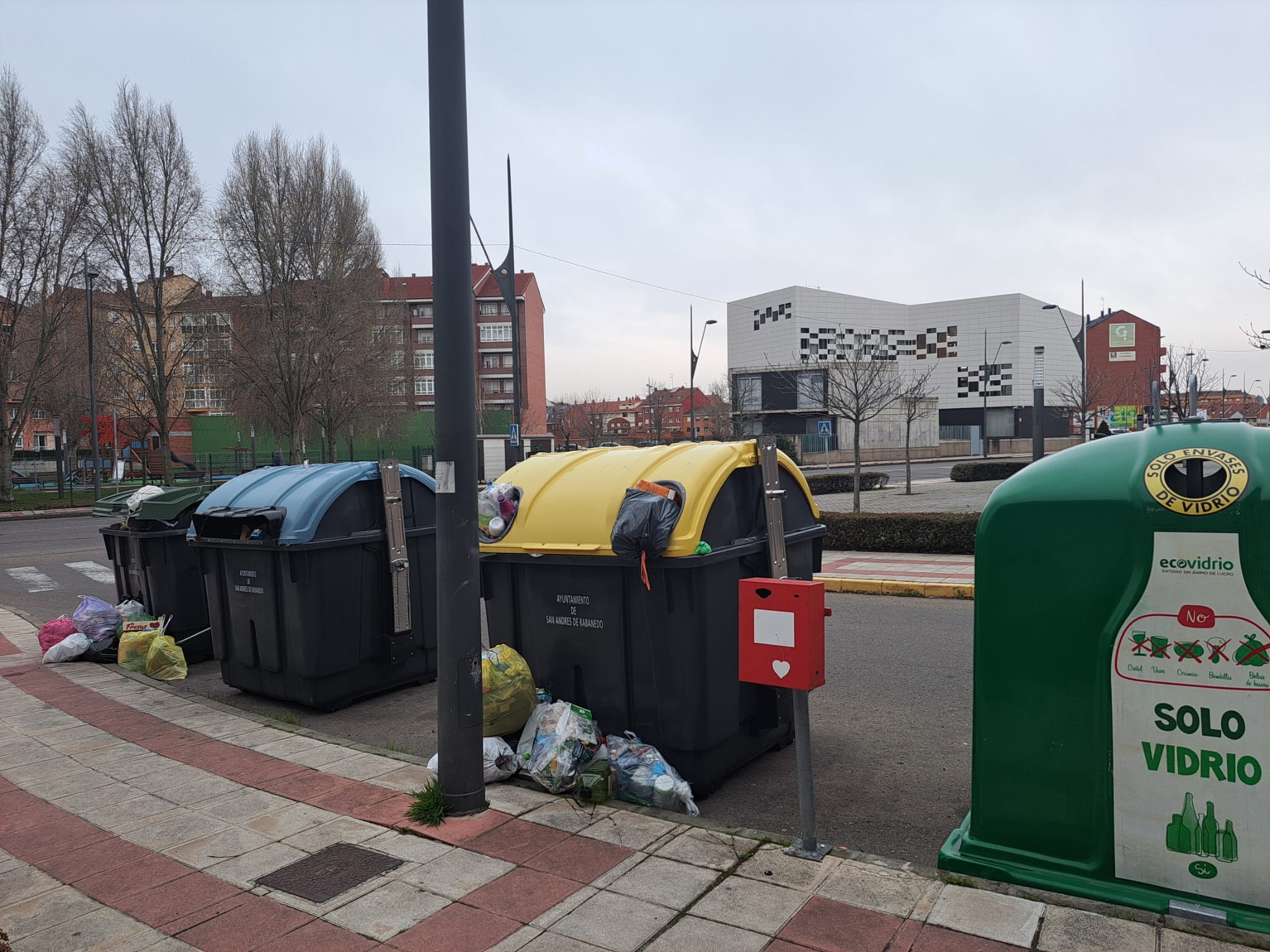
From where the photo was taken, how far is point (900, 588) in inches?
413

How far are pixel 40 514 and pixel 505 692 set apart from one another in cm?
3219

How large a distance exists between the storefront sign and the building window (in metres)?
75.7

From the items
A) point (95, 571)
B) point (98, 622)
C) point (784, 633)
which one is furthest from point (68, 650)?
point (95, 571)

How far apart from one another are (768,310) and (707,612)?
65437mm

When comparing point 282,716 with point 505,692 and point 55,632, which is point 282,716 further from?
point 55,632

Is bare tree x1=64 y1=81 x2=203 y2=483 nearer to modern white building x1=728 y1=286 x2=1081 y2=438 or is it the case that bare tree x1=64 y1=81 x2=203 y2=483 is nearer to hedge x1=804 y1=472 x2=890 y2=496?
hedge x1=804 y1=472 x2=890 y2=496

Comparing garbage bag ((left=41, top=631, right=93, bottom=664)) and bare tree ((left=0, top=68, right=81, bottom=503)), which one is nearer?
garbage bag ((left=41, top=631, right=93, bottom=664))

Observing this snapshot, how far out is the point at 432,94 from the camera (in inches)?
168

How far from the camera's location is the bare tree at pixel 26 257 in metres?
31.8

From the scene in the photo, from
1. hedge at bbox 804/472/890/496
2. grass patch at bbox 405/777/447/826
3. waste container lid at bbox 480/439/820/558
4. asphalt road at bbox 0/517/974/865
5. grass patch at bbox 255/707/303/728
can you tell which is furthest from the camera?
hedge at bbox 804/472/890/496

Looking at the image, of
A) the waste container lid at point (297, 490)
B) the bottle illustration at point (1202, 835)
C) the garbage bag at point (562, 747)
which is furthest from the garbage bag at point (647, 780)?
the waste container lid at point (297, 490)

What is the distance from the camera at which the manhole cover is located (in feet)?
11.5

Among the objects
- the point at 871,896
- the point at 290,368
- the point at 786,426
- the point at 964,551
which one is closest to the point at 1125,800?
the point at 871,896

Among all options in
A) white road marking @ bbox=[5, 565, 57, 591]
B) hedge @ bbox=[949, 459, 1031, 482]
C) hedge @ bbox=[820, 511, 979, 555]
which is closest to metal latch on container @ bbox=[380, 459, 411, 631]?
hedge @ bbox=[820, 511, 979, 555]
